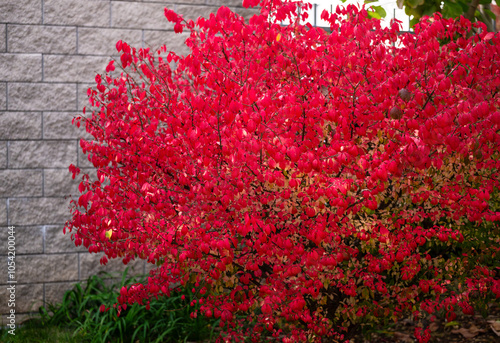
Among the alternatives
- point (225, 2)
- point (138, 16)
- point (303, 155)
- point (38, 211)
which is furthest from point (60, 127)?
point (303, 155)

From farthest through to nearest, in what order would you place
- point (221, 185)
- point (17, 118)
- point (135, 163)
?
1. point (17, 118)
2. point (135, 163)
3. point (221, 185)

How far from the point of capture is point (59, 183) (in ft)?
15.0

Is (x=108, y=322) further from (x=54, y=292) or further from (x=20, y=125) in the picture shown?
(x=20, y=125)

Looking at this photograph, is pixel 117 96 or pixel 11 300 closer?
pixel 117 96

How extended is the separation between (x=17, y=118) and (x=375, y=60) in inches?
140

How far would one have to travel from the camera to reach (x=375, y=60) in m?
2.86

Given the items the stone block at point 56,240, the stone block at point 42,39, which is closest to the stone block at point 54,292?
the stone block at point 56,240

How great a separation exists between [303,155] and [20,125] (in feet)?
10.6

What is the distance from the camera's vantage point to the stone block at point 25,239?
A: 4.49 m

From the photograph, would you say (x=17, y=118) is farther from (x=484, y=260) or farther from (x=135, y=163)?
(x=484, y=260)

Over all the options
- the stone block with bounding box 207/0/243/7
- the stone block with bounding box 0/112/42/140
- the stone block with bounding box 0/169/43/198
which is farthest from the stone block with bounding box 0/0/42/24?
the stone block with bounding box 207/0/243/7

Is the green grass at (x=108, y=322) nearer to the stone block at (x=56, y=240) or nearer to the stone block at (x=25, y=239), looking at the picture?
the stone block at (x=56, y=240)

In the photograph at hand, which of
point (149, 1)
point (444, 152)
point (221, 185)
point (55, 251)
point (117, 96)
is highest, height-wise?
point (149, 1)

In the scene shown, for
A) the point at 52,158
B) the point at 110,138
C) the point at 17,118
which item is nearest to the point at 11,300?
the point at 52,158
